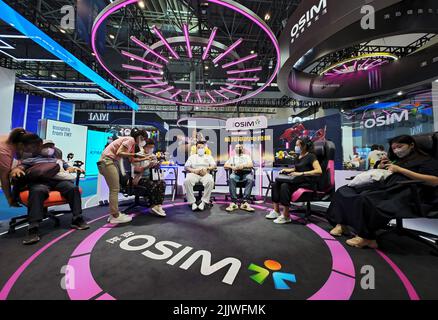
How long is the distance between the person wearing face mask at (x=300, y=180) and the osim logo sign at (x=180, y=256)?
140 cm

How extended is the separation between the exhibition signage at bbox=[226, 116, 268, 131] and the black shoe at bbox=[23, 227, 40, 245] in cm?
554

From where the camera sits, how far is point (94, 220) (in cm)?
288

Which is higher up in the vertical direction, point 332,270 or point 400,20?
point 400,20

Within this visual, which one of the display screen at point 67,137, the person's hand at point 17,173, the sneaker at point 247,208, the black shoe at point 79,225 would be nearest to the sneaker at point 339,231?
the sneaker at point 247,208

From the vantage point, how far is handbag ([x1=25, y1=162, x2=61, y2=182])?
7.47 feet

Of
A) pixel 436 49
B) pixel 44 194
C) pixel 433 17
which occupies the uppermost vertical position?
pixel 436 49

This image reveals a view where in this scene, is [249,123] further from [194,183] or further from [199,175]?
[194,183]

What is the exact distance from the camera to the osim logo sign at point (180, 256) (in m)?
1.60

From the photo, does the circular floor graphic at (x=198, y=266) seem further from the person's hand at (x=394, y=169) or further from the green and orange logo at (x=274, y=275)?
the person's hand at (x=394, y=169)

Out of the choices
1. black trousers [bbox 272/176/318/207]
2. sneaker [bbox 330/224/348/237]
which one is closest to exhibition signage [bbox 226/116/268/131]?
black trousers [bbox 272/176/318/207]

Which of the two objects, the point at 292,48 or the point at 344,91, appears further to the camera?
the point at 344,91

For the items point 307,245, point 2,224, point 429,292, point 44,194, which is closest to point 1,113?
point 2,224
